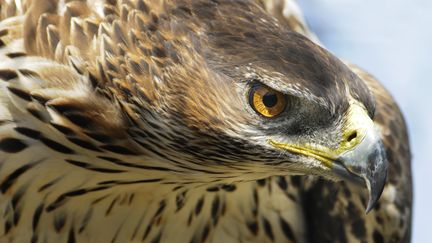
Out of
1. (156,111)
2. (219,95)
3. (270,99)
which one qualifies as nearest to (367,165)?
(270,99)

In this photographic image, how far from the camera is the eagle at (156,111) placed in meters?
5.54

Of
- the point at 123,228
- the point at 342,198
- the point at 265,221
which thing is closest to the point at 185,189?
the point at 123,228

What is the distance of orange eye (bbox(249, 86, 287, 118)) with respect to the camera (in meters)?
5.46

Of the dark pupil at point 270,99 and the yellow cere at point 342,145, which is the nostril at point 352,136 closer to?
the yellow cere at point 342,145

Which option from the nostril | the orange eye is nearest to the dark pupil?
the orange eye

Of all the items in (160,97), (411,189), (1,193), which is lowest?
(1,193)

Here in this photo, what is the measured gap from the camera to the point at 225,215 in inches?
271

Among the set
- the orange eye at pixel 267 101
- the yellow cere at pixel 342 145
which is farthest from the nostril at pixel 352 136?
the orange eye at pixel 267 101

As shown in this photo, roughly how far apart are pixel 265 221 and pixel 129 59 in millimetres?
1752

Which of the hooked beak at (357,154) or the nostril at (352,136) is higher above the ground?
the nostril at (352,136)

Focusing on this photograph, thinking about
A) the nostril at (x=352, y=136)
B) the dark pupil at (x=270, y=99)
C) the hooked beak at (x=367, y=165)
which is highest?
the dark pupil at (x=270, y=99)

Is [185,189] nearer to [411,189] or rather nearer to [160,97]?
[160,97]

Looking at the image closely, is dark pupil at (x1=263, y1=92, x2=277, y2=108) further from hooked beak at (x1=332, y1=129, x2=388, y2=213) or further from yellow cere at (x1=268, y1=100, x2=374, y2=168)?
hooked beak at (x1=332, y1=129, x2=388, y2=213)

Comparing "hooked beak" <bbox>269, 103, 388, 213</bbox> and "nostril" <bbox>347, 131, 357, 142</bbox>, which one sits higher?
"nostril" <bbox>347, 131, 357, 142</bbox>
